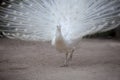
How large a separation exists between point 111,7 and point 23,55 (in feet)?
9.31

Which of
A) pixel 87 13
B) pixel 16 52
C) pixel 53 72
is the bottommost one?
pixel 53 72

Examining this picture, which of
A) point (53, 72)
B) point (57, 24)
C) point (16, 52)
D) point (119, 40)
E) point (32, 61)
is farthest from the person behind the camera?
point (119, 40)

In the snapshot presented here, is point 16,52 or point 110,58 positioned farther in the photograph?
point 16,52

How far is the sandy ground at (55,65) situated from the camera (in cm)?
518

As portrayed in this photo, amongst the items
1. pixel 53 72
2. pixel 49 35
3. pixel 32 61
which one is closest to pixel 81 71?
pixel 53 72

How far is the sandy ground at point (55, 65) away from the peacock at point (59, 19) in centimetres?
50

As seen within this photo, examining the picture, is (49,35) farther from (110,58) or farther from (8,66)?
(110,58)

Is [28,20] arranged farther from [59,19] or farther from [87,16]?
[87,16]

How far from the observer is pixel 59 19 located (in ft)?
19.2

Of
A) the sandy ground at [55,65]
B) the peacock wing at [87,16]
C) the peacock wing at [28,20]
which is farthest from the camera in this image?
the peacock wing at [28,20]

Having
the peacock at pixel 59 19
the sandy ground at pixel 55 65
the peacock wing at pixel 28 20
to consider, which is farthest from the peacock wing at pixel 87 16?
the sandy ground at pixel 55 65

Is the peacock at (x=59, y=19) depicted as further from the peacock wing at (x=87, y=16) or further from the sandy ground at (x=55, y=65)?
the sandy ground at (x=55, y=65)

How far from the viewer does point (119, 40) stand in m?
11.3

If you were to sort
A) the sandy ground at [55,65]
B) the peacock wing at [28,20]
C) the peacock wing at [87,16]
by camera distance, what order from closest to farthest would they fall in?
the sandy ground at [55,65] < the peacock wing at [87,16] < the peacock wing at [28,20]
